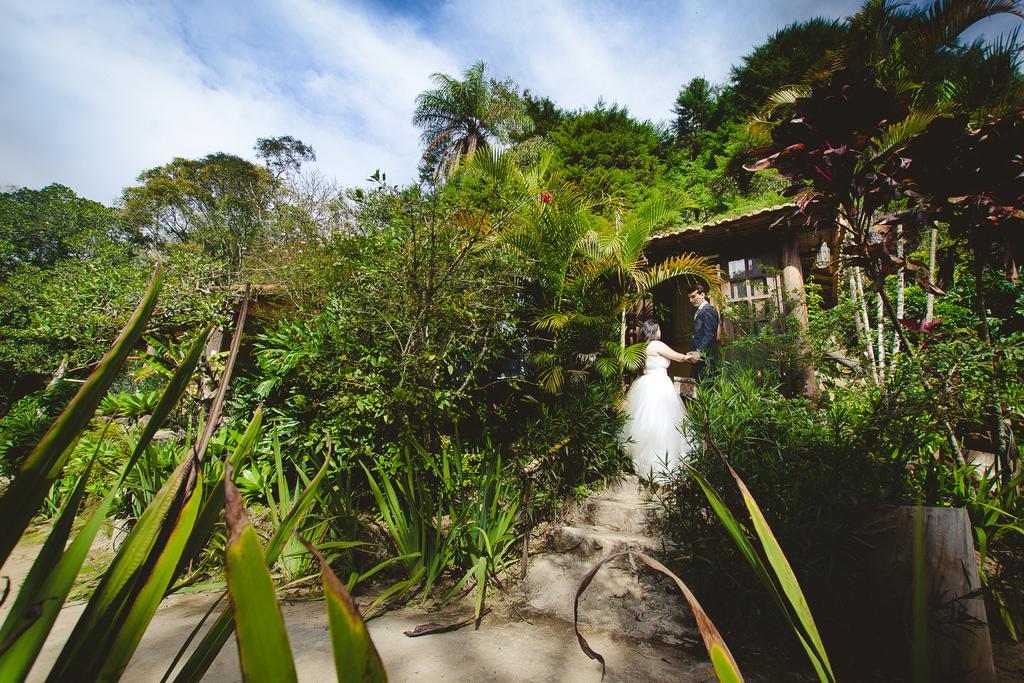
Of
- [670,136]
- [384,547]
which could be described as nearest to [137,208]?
[670,136]

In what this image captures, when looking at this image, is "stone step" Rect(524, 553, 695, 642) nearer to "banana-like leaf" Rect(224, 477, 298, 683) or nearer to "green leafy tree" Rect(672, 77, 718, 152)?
"banana-like leaf" Rect(224, 477, 298, 683)

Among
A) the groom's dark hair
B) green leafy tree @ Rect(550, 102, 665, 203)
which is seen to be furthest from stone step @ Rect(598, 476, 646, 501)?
green leafy tree @ Rect(550, 102, 665, 203)

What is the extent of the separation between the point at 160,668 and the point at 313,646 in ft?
1.91

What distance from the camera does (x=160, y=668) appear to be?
5.94 ft

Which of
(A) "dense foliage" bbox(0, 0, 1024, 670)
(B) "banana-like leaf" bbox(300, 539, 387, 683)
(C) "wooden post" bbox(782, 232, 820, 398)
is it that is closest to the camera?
(B) "banana-like leaf" bbox(300, 539, 387, 683)

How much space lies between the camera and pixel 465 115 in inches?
Answer: 695

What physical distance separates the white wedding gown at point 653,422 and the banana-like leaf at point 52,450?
4.26 m

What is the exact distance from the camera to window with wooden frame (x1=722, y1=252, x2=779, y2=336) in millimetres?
6301

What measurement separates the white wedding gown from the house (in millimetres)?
1647

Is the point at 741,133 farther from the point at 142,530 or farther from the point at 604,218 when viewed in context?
the point at 142,530

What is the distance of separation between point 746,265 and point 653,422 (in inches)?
149

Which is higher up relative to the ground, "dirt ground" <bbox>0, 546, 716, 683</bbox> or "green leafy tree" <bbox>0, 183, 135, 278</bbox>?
"green leafy tree" <bbox>0, 183, 135, 278</bbox>

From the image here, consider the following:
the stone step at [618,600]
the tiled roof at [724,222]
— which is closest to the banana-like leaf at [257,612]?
the stone step at [618,600]

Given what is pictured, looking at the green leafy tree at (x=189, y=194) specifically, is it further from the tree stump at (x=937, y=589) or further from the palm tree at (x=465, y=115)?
the tree stump at (x=937, y=589)
